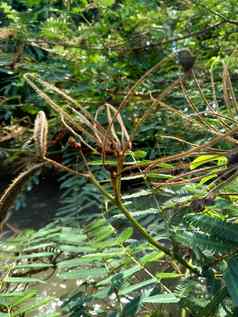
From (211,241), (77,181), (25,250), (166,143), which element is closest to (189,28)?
(166,143)

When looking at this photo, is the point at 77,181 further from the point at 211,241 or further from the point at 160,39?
the point at 211,241

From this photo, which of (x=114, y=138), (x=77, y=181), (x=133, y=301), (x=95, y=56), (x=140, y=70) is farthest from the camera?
(x=140, y=70)

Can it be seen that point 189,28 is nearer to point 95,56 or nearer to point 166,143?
point 95,56

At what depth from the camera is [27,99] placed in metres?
2.15

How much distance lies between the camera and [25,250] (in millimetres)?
871

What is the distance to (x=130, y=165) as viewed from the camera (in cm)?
77

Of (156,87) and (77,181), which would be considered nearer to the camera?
(77,181)

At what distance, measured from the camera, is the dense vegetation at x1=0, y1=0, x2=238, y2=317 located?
66 cm

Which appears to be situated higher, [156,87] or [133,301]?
[133,301]

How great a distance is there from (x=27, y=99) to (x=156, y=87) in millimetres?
541

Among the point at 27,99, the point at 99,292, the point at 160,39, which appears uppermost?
the point at 99,292

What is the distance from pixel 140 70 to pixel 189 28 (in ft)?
0.81

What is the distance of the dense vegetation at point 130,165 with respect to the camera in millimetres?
660

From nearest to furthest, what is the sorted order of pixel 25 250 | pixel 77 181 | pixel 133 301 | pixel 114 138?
pixel 114 138, pixel 133 301, pixel 25 250, pixel 77 181
